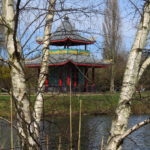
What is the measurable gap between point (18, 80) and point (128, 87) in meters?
0.85

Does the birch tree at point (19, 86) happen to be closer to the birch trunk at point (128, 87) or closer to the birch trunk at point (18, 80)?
the birch trunk at point (18, 80)

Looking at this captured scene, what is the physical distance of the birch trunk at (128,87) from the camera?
250 centimetres

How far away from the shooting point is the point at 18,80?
8.20 ft

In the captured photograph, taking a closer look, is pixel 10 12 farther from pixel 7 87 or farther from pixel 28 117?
pixel 28 117

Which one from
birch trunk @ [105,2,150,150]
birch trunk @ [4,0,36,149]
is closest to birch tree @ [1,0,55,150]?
birch trunk @ [4,0,36,149]

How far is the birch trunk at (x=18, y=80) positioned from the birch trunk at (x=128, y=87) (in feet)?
2.05

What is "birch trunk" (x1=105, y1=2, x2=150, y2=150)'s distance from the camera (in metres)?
2.50

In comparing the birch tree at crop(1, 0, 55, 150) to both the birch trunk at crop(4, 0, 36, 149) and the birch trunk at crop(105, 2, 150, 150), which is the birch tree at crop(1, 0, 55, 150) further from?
the birch trunk at crop(105, 2, 150, 150)

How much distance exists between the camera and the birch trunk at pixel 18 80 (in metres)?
2.46

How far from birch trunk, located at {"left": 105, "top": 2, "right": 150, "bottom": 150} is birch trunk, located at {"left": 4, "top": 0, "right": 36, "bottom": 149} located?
623mm

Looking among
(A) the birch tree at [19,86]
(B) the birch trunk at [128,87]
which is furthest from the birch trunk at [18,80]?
(B) the birch trunk at [128,87]

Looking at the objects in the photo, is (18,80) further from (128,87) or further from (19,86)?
(128,87)

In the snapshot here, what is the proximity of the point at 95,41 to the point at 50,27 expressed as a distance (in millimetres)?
678

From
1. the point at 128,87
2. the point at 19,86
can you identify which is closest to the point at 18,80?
the point at 19,86
